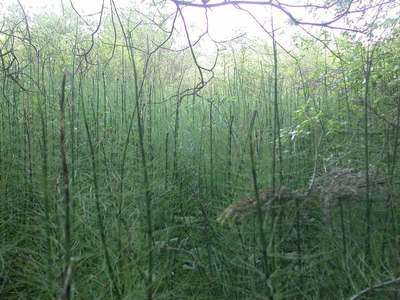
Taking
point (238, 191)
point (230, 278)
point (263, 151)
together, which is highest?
point (263, 151)

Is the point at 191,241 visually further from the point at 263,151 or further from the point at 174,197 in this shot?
the point at 263,151

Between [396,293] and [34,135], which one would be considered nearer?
[396,293]

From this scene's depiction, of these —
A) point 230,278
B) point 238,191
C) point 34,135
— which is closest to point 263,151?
point 238,191

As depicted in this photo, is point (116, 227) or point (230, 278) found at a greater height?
point (116, 227)

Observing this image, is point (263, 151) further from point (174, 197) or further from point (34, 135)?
point (34, 135)

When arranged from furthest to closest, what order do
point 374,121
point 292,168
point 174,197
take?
point 174,197, point 292,168, point 374,121

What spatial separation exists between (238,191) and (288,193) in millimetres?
279

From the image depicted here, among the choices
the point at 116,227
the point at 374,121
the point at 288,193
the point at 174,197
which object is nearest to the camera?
the point at 288,193

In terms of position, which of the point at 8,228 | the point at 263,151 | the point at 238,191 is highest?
the point at 263,151

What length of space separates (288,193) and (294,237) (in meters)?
0.46

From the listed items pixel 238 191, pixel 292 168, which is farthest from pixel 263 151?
pixel 292 168

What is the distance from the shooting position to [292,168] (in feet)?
4.87

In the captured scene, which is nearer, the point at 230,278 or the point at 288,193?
the point at 288,193

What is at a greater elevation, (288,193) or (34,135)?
(34,135)
